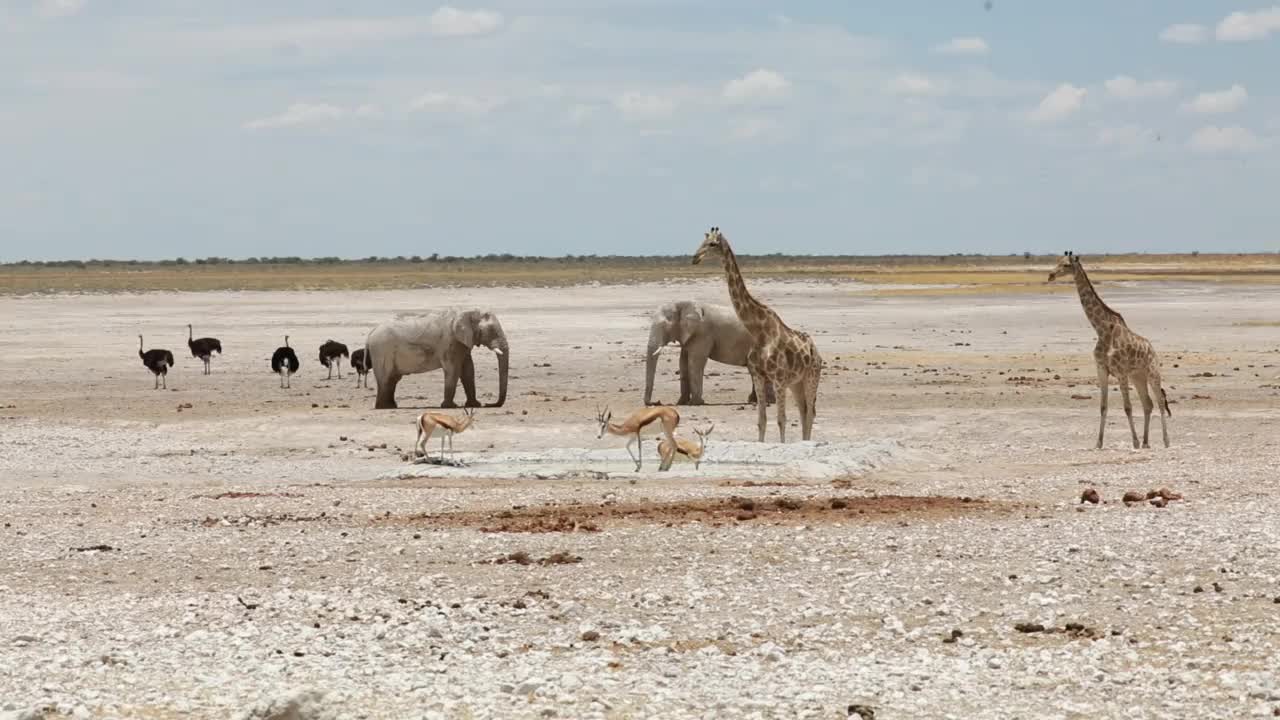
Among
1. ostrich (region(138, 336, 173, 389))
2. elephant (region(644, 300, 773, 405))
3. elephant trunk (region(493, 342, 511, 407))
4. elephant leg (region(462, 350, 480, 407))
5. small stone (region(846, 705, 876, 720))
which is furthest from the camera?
ostrich (region(138, 336, 173, 389))

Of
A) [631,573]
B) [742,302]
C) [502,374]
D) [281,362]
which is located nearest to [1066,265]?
[742,302]

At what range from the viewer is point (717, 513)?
15547 millimetres

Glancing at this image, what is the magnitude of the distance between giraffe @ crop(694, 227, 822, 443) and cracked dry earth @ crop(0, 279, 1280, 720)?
1412 mm

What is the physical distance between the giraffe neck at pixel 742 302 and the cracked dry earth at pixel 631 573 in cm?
213

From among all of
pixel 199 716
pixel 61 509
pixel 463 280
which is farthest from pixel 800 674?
pixel 463 280

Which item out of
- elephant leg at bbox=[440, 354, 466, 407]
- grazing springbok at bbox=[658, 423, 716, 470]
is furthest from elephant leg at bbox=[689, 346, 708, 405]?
grazing springbok at bbox=[658, 423, 716, 470]

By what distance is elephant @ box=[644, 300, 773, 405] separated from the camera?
2925 centimetres

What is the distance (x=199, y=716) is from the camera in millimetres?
9312

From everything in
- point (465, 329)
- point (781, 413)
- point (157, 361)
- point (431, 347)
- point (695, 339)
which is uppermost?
point (465, 329)

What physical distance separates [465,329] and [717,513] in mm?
14076

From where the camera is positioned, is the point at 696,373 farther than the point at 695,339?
No

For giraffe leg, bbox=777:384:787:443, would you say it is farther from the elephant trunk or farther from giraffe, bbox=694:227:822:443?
the elephant trunk

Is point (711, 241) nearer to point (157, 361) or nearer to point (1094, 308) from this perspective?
point (1094, 308)

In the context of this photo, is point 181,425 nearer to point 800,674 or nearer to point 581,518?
point 581,518
